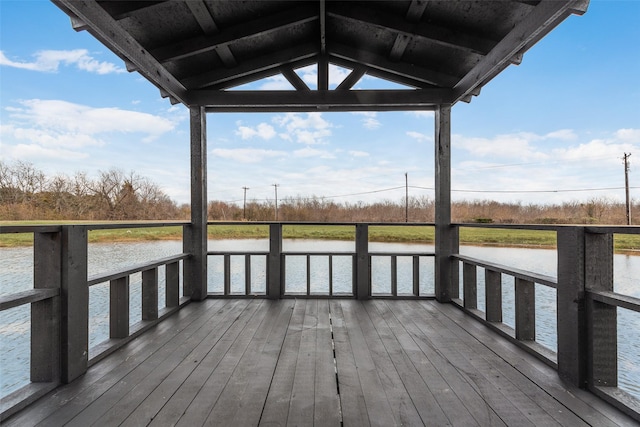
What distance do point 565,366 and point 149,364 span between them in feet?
9.25

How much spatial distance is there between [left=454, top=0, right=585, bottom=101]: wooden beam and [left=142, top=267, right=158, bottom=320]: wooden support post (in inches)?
155

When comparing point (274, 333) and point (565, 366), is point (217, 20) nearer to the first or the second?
point (274, 333)

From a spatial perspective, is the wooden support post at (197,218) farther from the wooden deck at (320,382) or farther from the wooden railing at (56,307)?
the wooden railing at (56,307)

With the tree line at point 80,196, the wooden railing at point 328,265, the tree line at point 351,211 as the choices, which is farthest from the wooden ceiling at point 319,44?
the wooden railing at point 328,265

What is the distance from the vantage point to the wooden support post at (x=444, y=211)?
145 inches

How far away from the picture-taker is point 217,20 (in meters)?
2.86

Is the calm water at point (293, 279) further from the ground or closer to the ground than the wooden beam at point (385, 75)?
closer to the ground

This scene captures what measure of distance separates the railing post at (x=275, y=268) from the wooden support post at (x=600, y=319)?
3.05 metres

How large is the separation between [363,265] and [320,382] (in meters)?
2.17

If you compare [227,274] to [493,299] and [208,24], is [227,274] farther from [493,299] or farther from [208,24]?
[493,299]

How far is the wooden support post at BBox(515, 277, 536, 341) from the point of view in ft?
7.48

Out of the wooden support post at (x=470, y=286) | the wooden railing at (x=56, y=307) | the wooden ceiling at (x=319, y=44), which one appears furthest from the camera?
the wooden support post at (x=470, y=286)

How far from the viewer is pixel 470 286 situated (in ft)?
10.7

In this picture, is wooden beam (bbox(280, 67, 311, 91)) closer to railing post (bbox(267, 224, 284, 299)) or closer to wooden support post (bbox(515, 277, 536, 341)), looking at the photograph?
railing post (bbox(267, 224, 284, 299))
